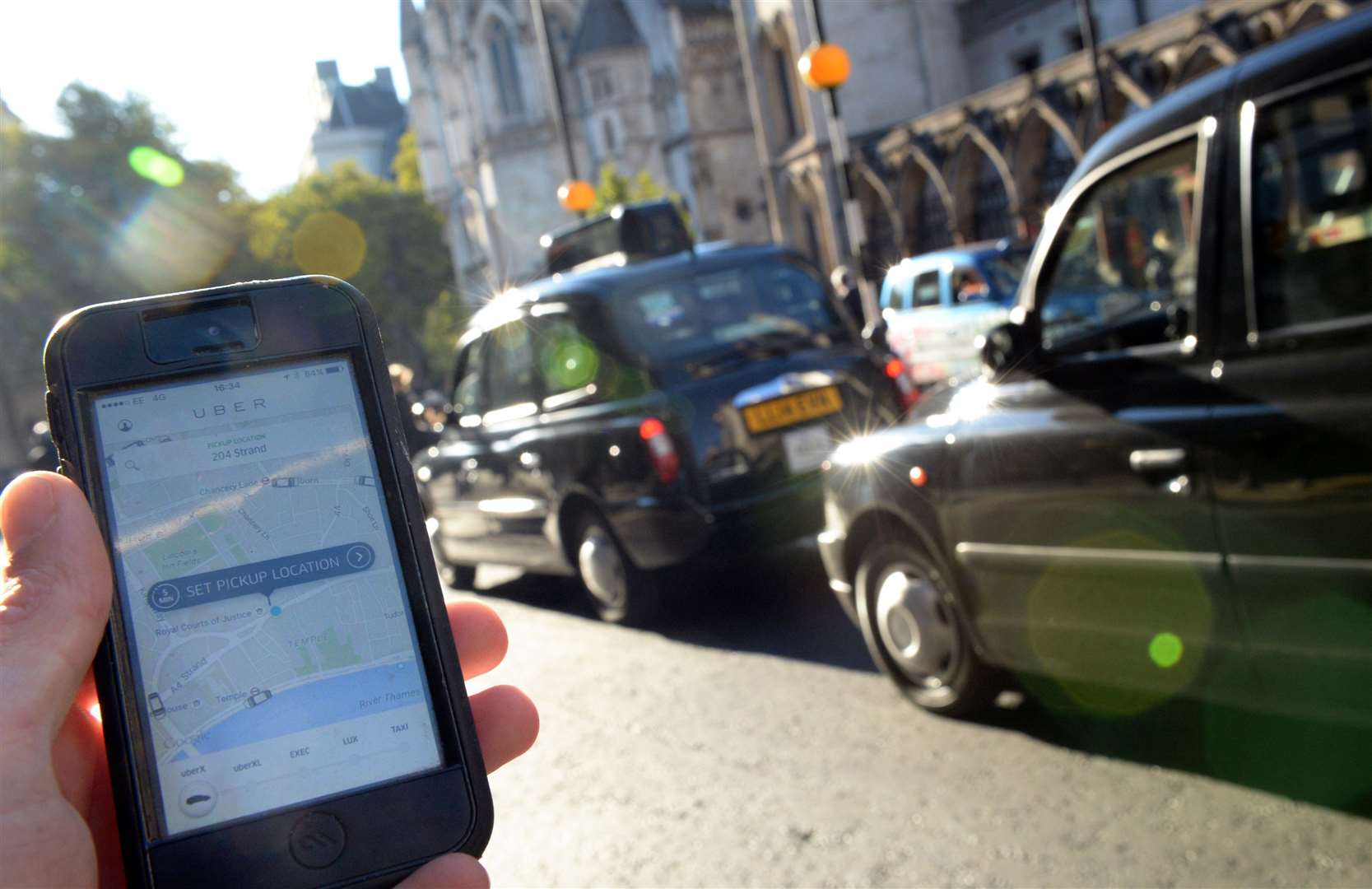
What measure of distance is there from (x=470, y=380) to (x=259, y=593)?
25.4 ft

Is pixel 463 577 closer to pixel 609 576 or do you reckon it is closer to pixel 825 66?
pixel 609 576

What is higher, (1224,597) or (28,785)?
(28,785)

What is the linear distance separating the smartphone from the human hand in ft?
0.33

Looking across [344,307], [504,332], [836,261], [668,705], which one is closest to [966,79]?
[836,261]

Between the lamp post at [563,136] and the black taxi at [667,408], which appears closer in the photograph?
the black taxi at [667,408]

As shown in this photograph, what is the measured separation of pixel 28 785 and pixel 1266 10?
1022 inches

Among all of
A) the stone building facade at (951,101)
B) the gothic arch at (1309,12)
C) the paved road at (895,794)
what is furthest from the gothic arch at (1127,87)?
the paved road at (895,794)

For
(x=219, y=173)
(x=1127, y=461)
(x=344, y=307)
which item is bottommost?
(x=1127, y=461)

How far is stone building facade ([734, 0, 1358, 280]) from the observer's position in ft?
95.2

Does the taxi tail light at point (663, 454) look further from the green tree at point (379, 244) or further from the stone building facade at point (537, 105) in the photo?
the green tree at point (379, 244)

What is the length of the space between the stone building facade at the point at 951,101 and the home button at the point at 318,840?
26686 mm

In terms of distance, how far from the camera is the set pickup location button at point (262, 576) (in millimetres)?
1865

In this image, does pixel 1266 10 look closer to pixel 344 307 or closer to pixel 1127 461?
pixel 1127 461

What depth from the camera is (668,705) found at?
6.18 m
